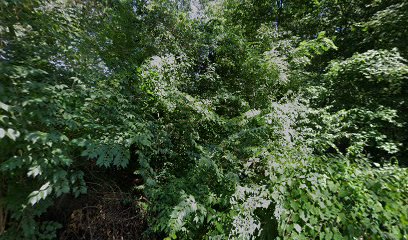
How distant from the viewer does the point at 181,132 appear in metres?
3.30

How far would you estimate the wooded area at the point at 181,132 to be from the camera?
1.86 meters

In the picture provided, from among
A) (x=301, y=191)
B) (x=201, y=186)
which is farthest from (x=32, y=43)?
(x=301, y=191)

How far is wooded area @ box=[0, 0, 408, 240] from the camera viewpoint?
1.86 m

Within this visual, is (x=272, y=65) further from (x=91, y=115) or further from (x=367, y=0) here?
(x=367, y=0)

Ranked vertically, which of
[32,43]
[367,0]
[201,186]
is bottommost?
[201,186]

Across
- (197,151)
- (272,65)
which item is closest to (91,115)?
(197,151)

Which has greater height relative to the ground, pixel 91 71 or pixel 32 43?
pixel 32 43

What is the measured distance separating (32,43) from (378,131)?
4770 mm

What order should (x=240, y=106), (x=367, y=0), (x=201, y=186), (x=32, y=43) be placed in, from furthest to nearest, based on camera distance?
(x=367, y=0)
(x=240, y=106)
(x=201, y=186)
(x=32, y=43)

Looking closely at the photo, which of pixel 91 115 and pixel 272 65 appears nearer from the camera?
pixel 91 115

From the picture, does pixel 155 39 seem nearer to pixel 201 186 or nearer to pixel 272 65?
pixel 272 65

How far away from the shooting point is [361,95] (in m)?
4.12

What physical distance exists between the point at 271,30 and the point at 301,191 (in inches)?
170

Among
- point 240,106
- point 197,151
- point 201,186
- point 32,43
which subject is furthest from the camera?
point 240,106
